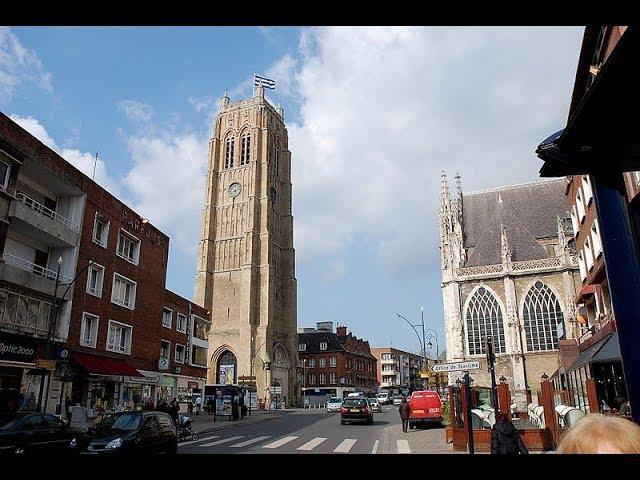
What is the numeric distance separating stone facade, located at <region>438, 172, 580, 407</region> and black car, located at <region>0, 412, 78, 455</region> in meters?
32.1

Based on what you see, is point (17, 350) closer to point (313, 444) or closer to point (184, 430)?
point (184, 430)

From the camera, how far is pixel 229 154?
252 feet

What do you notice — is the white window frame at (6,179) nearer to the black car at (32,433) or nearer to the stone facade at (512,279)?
the black car at (32,433)

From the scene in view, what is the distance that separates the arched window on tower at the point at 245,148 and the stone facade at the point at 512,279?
111ft

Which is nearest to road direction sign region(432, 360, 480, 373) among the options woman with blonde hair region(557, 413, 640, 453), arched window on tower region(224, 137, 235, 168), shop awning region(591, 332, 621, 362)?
shop awning region(591, 332, 621, 362)

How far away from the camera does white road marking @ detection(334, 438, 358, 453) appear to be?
16.4 m

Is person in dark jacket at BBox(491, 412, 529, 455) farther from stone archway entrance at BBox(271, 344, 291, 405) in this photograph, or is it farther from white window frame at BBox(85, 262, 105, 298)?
stone archway entrance at BBox(271, 344, 291, 405)

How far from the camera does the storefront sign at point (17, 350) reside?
19.0 m

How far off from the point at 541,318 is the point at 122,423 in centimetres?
3951

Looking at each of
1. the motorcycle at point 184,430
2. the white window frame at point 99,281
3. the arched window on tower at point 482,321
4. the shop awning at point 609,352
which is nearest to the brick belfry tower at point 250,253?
the arched window on tower at point 482,321

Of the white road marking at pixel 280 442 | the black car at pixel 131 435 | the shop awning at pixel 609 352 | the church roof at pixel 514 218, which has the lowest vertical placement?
the white road marking at pixel 280 442

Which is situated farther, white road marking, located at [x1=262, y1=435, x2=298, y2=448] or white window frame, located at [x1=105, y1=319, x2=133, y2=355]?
white window frame, located at [x1=105, y1=319, x2=133, y2=355]
